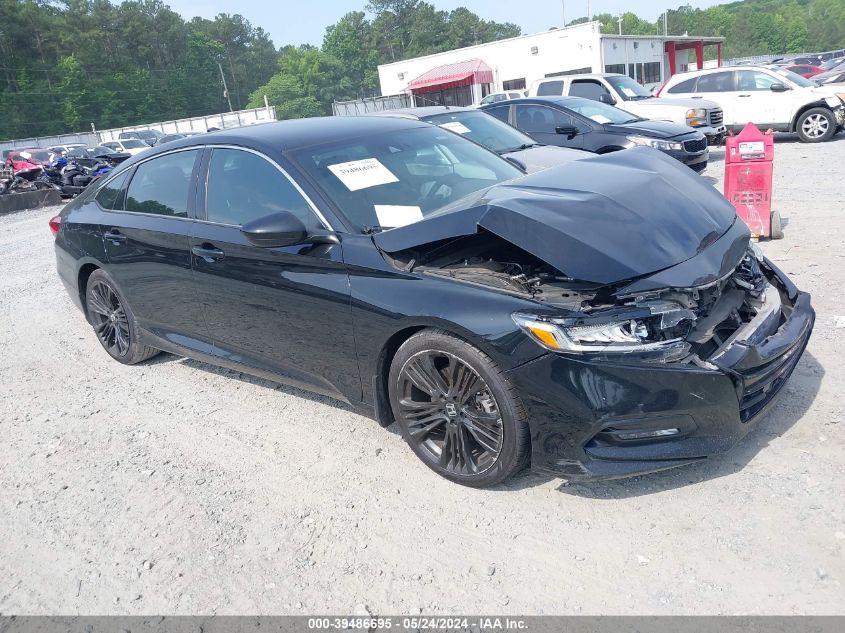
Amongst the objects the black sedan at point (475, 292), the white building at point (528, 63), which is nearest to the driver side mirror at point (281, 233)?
the black sedan at point (475, 292)

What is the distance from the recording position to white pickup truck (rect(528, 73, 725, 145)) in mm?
13375

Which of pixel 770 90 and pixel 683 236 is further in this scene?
pixel 770 90

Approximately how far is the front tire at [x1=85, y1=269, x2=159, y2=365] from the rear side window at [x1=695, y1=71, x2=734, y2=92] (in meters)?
13.9

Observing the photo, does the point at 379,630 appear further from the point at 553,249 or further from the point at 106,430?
the point at 106,430

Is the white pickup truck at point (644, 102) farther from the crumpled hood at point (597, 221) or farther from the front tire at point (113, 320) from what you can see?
the front tire at point (113, 320)

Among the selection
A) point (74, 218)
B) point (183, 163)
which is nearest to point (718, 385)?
point (183, 163)

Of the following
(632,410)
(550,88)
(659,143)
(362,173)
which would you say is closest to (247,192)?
(362,173)

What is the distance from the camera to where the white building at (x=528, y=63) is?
118 feet

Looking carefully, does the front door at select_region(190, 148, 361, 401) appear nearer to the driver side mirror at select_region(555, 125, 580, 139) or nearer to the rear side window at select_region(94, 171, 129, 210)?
the rear side window at select_region(94, 171, 129, 210)

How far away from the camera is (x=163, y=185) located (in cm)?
475

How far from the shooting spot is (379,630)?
258 cm

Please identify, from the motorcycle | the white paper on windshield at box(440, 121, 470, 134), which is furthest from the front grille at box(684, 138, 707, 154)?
the motorcycle

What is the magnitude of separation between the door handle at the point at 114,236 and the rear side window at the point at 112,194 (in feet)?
0.68

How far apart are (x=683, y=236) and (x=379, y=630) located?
2280mm
